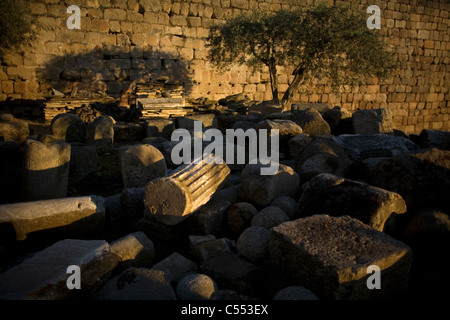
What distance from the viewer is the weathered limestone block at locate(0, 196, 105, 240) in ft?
8.96

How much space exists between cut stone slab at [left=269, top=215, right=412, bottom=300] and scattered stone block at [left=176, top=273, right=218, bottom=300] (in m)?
0.61

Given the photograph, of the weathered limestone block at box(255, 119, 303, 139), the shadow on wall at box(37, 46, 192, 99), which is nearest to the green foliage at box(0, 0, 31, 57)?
the shadow on wall at box(37, 46, 192, 99)

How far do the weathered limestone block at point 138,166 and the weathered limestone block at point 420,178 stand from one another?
8.57 feet

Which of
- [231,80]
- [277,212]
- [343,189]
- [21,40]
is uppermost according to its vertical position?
[21,40]

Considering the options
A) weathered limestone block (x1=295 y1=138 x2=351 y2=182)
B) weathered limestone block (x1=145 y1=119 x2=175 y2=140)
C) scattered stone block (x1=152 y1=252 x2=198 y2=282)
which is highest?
weathered limestone block (x1=145 y1=119 x2=175 y2=140)

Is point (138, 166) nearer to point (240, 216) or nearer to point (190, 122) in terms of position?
point (240, 216)

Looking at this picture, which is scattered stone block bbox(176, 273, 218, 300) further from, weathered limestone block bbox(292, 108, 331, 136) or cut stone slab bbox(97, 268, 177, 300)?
weathered limestone block bbox(292, 108, 331, 136)

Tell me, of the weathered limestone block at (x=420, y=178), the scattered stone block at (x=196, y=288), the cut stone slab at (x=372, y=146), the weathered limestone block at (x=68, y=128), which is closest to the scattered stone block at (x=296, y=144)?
the cut stone slab at (x=372, y=146)

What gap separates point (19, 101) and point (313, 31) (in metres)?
8.59

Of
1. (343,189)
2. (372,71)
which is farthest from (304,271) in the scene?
(372,71)

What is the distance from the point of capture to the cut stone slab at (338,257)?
6.95ft

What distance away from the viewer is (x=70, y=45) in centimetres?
952

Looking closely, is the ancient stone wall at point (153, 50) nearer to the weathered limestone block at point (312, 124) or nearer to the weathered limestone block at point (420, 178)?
the weathered limestone block at point (312, 124)

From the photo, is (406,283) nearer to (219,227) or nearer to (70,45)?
(219,227)
